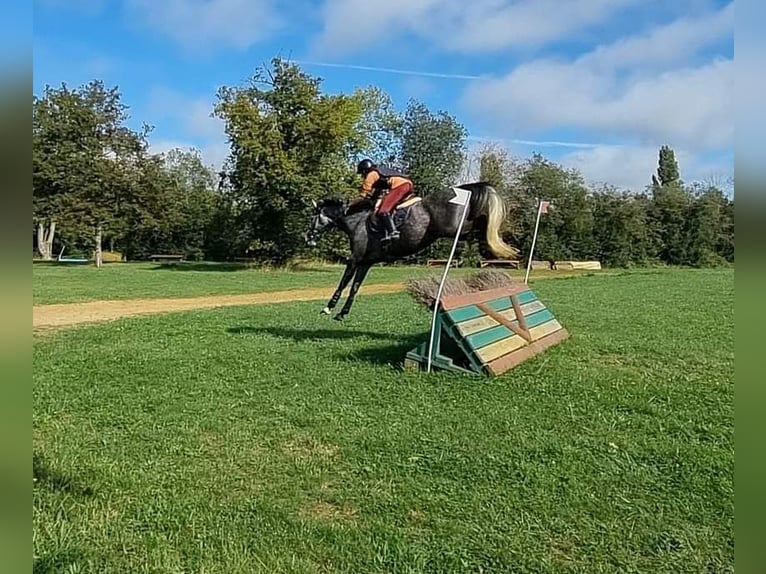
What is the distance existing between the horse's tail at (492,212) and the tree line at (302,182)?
2082 cm

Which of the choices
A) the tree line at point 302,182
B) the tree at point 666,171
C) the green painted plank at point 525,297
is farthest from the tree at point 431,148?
the green painted plank at point 525,297

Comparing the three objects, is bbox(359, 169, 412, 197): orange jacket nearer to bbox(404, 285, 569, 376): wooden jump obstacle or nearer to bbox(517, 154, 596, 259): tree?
bbox(404, 285, 569, 376): wooden jump obstacle

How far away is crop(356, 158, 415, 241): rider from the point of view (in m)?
8.09

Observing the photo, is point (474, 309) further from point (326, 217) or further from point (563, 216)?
point (563, 216)

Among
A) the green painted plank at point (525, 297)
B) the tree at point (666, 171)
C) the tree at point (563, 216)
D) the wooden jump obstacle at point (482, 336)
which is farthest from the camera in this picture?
the tree at point (666, 171)

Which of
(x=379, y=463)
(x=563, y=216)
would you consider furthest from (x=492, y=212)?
(x=563, y=216)

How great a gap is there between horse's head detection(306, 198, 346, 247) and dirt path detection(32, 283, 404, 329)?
4859 mm

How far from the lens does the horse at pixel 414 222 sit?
787cm

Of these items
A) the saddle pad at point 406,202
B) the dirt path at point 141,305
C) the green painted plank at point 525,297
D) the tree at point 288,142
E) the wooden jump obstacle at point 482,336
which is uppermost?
the tree at point 288,142

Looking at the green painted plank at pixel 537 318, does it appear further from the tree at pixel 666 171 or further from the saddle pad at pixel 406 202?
the tree at pixel 666 171

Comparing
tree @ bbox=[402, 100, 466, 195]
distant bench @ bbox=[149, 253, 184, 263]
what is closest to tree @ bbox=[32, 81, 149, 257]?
distant bench @ bbox=[149, 253, 184, 263]

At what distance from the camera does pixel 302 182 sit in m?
31.7

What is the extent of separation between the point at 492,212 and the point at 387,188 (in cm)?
131

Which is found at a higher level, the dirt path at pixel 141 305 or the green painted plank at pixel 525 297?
the green painted plank at pixel 525 297
